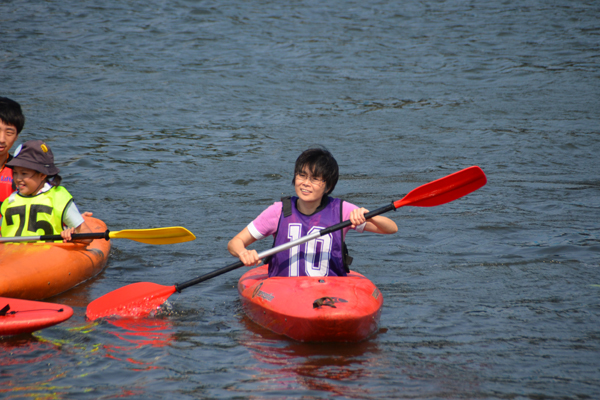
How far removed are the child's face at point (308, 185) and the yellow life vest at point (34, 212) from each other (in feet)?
5.95

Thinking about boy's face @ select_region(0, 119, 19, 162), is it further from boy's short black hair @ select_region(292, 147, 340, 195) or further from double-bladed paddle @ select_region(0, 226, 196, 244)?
boy's short black hair @ select_region(292, 147, 340, 195)

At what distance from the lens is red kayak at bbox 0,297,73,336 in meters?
3.47

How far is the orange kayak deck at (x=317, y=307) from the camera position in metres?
3.41

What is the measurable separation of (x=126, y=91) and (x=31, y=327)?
884 cm

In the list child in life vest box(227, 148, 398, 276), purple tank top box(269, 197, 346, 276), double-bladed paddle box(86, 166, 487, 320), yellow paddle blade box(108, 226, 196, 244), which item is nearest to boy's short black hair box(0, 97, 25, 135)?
yellow paddle blade box(108, 226, 196, 244)

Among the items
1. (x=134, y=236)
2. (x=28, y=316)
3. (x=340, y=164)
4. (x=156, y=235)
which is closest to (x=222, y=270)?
(x=156, y=235)

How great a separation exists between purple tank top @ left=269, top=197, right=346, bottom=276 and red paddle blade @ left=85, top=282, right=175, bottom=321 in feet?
2.64

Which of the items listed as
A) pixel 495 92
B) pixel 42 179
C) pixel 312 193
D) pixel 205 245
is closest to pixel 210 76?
pixel 495 92

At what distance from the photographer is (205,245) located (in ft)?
18.5

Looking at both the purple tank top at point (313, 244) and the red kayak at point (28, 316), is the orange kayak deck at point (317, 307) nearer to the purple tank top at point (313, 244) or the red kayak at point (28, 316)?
the purple tank top at point (313, 244)

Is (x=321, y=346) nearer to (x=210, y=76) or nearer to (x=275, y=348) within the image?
(x=275, y=348)

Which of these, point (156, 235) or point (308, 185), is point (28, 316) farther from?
point (308, 185)

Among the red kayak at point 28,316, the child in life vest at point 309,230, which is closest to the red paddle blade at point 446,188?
the child in life vest at point 309,230

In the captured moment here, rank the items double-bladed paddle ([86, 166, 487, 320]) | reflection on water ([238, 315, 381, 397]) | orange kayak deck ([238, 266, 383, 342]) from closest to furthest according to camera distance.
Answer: reflection on water ([238, 315, 381, 397]) → orange kayak deck ([238, 266, 383, 342]) → double-bladed paddle ([86, 166, 487, 320])
